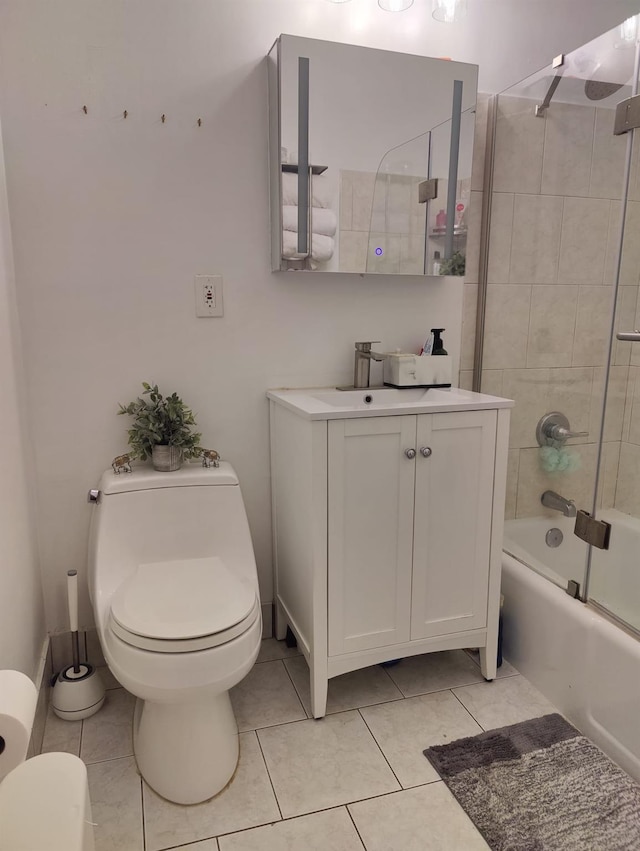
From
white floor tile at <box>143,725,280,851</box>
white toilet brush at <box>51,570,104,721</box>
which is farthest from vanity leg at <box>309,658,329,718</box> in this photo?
white toilet brush at <box>51,570,104,721</box>

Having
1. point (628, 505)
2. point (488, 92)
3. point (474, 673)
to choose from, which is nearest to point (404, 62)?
point (488, 92)

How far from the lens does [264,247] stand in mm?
1939

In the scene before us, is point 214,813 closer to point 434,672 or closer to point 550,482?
point 434,672

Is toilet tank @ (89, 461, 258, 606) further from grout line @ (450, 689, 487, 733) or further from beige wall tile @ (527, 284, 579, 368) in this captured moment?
beige wall tile @ (527, 284, 579, 368)

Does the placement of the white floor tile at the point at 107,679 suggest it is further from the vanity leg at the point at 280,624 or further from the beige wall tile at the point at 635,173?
the beige wall tile at the point at 635,173

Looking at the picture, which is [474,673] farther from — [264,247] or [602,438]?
[264,247]

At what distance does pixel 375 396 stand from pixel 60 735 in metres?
1.39

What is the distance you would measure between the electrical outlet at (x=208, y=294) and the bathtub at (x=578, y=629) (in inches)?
50.7

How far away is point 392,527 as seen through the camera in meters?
1.72

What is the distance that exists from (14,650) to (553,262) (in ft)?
6.61

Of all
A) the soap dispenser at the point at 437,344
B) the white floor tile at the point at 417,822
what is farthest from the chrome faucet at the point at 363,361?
the white floor tile at the point at 417,822

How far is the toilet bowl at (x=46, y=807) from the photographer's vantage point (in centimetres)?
76

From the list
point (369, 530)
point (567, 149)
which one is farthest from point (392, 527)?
point (567, 149)

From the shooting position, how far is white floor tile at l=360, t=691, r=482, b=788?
5.07 feet
